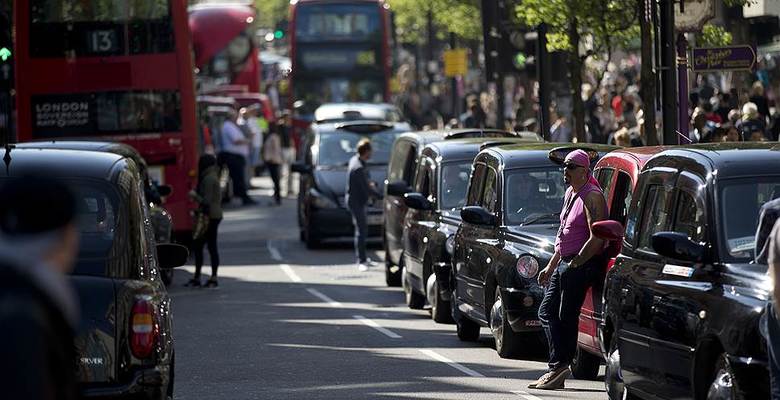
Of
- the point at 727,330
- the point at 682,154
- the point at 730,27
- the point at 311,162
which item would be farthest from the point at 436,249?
the point at 730,27

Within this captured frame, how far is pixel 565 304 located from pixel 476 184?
4023mm

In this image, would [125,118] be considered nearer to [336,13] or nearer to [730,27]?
[730,27]

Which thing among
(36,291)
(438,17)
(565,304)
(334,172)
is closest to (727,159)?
(565,304)

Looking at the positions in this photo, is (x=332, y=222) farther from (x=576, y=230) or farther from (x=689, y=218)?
(x=689, y=218)

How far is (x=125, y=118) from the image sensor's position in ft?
85.5

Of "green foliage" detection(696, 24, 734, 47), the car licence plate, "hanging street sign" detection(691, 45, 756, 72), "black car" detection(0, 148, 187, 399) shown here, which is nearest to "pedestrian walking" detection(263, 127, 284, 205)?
the car licence plate

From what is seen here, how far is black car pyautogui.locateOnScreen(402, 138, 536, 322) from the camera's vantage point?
17.1 m

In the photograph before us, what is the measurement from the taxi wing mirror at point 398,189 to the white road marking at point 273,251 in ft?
24.2

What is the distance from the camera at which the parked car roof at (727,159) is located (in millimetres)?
9586

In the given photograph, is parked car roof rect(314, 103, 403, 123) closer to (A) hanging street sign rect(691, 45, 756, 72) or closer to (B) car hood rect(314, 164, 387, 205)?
(B) car hood rect(314, 164, 387, 205)

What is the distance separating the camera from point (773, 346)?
7.77m

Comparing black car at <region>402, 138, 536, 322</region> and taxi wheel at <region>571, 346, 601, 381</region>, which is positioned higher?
black car at <region>402, 138, 536, 322</region>

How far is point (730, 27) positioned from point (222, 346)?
2023 centimetres

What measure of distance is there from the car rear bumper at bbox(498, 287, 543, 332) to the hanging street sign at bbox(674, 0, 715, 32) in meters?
4.94
